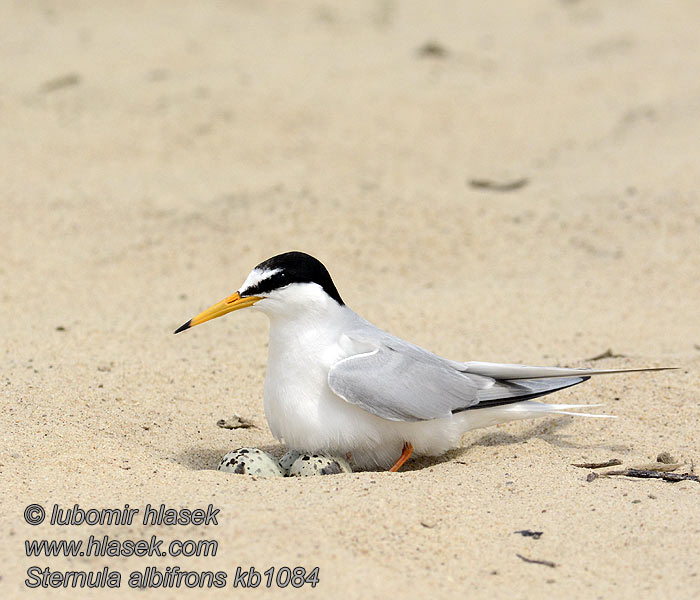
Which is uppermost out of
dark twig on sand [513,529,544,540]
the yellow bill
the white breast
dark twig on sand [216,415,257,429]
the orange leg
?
the yellow bill

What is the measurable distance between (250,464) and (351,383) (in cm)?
57

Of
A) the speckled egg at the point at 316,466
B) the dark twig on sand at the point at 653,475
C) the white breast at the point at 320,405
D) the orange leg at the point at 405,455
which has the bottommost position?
the orange leg at the point at 405,455

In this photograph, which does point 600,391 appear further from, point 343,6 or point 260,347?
point 343,6

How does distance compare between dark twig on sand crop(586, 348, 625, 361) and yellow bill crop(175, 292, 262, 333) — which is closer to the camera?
yellow bill crop(175, 292, 262, 333)

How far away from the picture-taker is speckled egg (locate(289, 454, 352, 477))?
4309 millimetres

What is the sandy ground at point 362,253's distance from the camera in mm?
3645

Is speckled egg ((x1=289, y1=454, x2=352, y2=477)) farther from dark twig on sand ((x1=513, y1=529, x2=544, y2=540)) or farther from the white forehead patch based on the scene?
dark twig on sand ((x1=513, y1=529, x2=544, y2=540))

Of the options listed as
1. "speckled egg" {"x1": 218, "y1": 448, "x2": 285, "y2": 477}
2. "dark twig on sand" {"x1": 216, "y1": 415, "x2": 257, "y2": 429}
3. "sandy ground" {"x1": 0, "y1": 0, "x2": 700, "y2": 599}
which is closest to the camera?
"sandy ground" {"x1": 0, "y1": 0, "x2": 700, "y2": 599}

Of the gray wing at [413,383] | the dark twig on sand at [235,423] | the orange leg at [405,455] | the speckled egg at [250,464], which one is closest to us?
the speckled egg at [250,464]

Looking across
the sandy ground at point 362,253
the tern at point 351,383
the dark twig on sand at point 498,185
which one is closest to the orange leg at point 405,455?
the tern at point 351,383

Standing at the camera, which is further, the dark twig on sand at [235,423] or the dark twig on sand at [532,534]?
the dark twig on sand at [235,423]

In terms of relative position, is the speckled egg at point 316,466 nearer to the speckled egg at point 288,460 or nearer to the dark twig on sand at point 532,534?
the speckled egg at point 288,460

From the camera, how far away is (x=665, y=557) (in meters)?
3.55

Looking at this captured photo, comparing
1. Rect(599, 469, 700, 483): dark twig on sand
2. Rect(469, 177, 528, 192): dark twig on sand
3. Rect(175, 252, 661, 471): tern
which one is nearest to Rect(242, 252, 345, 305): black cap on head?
Rect(175, 252, 661, 471): tern
